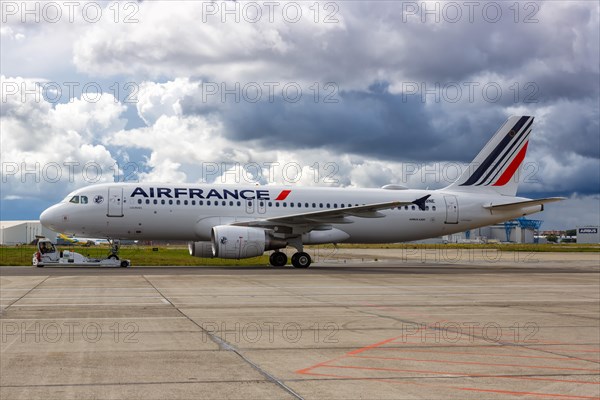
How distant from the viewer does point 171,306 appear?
15289 mm

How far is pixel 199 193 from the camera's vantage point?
107ft

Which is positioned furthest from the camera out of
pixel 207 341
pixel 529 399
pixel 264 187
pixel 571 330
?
pixel 264 187

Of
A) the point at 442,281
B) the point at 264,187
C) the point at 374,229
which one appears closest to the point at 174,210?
the point at 264,187

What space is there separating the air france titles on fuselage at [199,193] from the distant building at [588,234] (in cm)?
14004

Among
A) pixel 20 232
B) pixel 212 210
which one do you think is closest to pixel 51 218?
pixel 212 210

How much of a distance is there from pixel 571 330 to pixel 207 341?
20.7ft

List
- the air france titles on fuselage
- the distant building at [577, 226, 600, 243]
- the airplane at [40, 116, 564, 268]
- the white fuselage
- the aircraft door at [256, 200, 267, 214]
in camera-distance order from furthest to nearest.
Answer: the distant building at [577, 226, 600, 243], the aircraft door at [256, 200, 267, 214], the air france titles on fuselage, the white fuselage, the airplane at [40, 116, 564, 268]

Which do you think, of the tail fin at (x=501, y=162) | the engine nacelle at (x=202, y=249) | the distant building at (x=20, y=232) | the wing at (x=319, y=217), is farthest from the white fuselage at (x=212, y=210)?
the distant building at (x=20, y=232)

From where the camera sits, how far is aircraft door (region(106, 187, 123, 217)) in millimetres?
31516

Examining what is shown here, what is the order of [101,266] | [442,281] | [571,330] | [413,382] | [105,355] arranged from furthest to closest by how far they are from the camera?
[101,266] < [442,281] < [571,330] < [105,355] < [413,382]

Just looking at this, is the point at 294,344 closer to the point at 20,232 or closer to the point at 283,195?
the point at 283,195

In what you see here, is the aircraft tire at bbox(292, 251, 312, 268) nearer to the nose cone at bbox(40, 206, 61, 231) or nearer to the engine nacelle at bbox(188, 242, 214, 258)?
the engine nacelle at bbox(188, 242, 214, 258)

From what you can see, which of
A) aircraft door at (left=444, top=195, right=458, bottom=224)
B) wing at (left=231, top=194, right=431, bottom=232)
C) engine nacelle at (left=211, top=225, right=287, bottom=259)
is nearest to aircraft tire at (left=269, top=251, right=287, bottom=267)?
wing at (left=231, top=194, right=431, bottom=232)

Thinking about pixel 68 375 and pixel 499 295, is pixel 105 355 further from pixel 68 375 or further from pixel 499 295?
pixel 499 295
